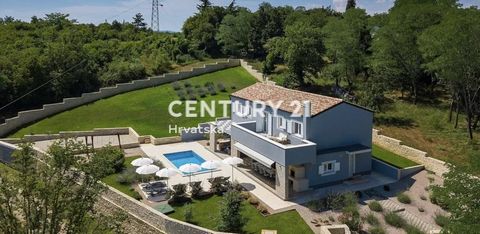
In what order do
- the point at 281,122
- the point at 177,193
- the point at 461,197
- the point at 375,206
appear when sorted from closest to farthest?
the point at 461,197 → the point at 375,206 → the point at 177,193 → the point at 281,122

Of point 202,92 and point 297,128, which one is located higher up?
point 202,92

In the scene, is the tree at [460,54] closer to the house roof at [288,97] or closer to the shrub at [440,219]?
the house roof at [288,97]

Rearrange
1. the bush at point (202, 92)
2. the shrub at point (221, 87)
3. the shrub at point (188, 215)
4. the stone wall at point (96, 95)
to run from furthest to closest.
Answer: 1. the shrub at point (221, 87)
2. the bush at point (202, 92)
3. the stone wall at point (96, 95)
4. the shrub at point (188, 215)

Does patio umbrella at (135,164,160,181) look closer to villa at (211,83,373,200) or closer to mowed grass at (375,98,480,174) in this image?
villa at (211,83,373,200)

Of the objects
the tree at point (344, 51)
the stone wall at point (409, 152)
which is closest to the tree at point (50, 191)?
the stone wall at point (409, 152)

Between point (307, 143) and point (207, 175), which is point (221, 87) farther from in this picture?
point (307, 143)

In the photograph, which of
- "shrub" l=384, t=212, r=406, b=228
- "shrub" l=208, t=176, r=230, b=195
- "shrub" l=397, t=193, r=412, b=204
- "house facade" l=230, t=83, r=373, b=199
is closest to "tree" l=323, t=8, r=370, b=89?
"house facade" l=230, t=83, r=373, b=199

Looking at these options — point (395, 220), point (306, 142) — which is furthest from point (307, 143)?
point (395, 220)
